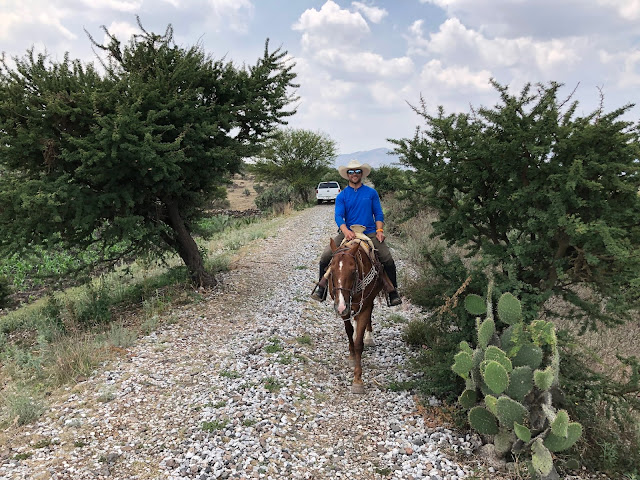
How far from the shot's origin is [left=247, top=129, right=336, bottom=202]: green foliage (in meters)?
40.6

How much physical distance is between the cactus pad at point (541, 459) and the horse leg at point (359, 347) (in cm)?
280

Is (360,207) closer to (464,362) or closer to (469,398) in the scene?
(464,362)

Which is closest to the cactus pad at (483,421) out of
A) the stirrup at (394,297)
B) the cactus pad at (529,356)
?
the cactus pad at (529,356)

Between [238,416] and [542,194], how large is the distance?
5.03 m

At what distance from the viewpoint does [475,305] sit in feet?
17.6

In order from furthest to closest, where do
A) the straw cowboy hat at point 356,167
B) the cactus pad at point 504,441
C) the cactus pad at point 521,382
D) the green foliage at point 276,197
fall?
1. the green foliage at point 276,197
2. the straw cowboy hat at point 356,167
3. the cactus pad at point 504,441
4. the cactus pad at point 521,382

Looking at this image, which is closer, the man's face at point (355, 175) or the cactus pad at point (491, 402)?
the cactus pad at point (491, 402)

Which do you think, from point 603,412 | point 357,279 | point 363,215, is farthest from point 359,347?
point 603,412

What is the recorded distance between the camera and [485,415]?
14.9ft

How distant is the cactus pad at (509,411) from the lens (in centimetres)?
414

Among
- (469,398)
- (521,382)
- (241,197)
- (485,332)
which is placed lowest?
(469,398)

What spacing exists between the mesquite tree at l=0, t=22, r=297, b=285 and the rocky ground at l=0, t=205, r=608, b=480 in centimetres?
303

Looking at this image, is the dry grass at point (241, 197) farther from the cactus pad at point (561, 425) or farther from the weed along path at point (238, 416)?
the cactus pad at point (561, 425)

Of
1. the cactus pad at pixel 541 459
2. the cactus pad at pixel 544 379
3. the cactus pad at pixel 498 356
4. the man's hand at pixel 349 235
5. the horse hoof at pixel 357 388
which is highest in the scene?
the man's hand at pixel 349 235
